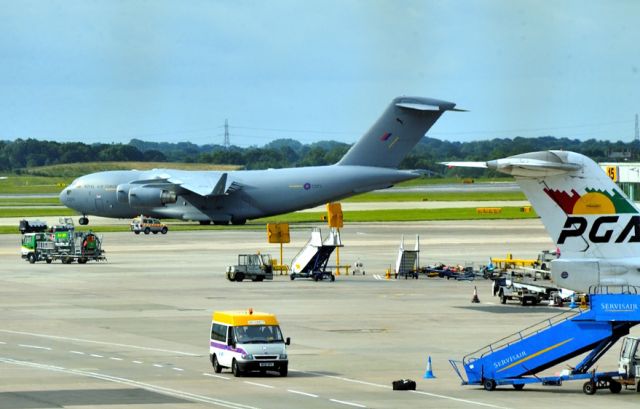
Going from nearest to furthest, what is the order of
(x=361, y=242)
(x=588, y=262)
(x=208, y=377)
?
(x=588, y=262)
(x=208, y=377)
(x=361, y=242)

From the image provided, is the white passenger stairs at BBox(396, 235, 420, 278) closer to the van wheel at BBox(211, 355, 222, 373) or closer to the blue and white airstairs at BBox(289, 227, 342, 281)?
the blue and white airstairs at BBox(289, 227, 342, 281)

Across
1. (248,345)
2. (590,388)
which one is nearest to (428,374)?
(590,388)

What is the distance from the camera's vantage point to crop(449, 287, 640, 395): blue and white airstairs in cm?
4066

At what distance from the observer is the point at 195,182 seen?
142500 millimetres

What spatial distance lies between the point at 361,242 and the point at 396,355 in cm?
7130

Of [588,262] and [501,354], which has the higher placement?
[588,262]

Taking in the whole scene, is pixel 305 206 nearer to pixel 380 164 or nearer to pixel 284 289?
pixel 380 164

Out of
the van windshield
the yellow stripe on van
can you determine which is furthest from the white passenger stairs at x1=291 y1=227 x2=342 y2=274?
the van windshield

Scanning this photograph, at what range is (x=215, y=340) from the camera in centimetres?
4725

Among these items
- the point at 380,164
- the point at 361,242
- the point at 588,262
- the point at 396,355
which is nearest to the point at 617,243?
the point at 588,262

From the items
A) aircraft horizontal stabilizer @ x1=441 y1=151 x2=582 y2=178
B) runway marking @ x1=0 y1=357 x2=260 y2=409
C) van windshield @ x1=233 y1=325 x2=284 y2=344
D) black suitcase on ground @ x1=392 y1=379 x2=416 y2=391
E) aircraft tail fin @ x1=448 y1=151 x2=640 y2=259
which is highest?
aircraft horizontal stabilizer @ x1=441 y1=151 x2=582 y2=178

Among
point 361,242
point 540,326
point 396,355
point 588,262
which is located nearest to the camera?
point 588,262

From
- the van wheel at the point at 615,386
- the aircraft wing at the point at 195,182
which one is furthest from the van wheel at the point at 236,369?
the aircraft wing at the point at 195,182

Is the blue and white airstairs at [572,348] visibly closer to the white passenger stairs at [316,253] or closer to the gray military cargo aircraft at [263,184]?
the white passenger stairs at [316,253]
